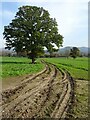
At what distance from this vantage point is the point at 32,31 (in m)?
54.7

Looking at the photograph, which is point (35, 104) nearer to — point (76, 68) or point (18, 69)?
point (18, 69)

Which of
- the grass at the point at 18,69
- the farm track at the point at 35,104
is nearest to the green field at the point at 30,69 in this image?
the grass at the point at 18,69

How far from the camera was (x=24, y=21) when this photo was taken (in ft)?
179

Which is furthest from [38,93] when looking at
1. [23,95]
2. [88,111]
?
[88,111]

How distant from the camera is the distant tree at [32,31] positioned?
54.0 meters

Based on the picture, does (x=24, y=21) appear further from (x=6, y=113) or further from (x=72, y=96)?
(x=6, y=113)

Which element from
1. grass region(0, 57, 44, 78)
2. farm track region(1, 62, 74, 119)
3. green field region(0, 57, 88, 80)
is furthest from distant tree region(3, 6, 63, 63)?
farm track region(1, 62, 74, 119)

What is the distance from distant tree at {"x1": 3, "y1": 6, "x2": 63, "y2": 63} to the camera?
2125 inches

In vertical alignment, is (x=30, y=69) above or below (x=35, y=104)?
above

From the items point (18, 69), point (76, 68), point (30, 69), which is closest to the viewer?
point (18, 69)

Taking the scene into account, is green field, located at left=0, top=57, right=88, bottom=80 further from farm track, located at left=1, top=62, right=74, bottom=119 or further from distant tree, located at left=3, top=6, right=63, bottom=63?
farm track, located at left=1, top=62, right=74, bottom=119

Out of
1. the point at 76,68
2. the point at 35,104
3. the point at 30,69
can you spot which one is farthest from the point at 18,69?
the point at 35,104

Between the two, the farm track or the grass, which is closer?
the farm track

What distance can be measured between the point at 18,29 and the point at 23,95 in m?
41.9
